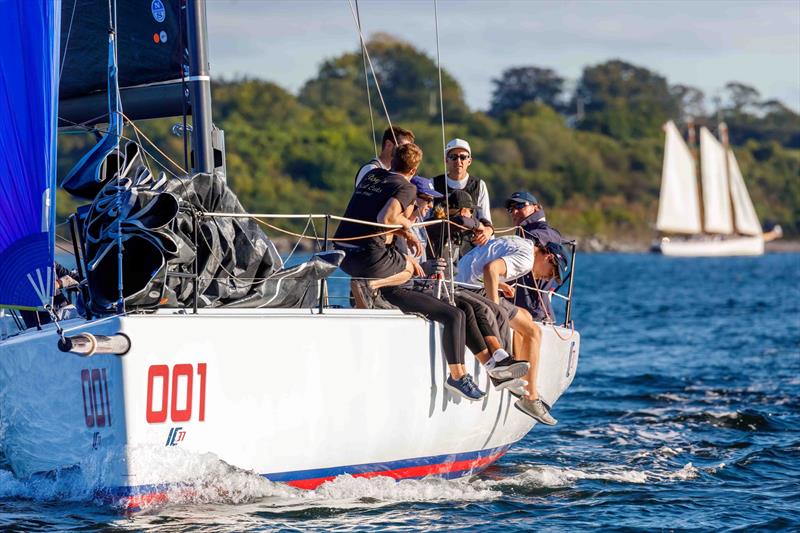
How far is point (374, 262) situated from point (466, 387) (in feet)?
2.93

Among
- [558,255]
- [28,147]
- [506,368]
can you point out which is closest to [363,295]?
[506,368]

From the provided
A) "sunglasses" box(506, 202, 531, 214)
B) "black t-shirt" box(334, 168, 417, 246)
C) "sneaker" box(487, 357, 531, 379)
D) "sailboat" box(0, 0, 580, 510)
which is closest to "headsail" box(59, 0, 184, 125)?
"sailboat" box(0, 0, 580, 510)

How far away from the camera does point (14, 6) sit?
656 cm

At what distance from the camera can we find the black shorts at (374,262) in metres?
7.80

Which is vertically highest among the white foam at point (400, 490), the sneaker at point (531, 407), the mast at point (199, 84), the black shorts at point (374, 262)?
the mast at point (199, 84)

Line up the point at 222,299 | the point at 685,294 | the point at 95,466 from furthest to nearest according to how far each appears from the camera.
A: the point at 685,294
the point at 222,299
the point at 95,466

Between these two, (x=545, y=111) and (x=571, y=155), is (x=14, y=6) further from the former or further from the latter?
(x=545, y=111)

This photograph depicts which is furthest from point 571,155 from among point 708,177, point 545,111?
point 708,177

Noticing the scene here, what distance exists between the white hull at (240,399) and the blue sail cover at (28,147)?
1.14 feet

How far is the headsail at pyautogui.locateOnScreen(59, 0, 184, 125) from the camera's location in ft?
28.4

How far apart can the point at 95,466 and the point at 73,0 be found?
11.7 feet

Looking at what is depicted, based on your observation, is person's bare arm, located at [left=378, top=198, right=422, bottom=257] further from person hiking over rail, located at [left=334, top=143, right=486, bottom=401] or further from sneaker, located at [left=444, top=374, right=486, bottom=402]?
sneaker, located at [left=444, top=374, right=486, bottom=402]

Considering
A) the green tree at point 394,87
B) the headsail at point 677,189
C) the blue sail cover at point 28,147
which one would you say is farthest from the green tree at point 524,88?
the blue sail cover at point 28,147

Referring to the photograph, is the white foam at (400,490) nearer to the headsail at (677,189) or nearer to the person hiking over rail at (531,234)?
the person hiking over rail at (531,234)
